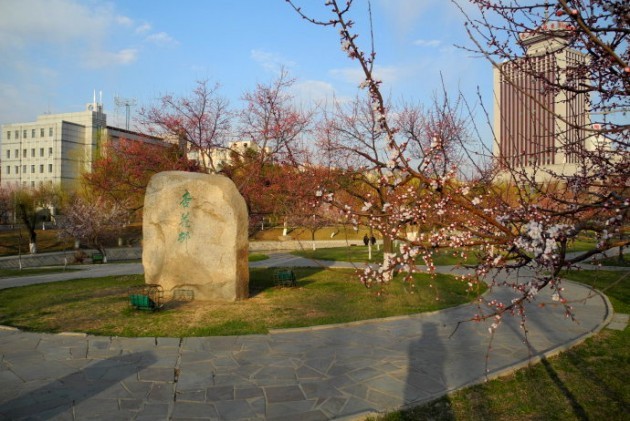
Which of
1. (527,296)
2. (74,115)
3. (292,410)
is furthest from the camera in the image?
(74,115)

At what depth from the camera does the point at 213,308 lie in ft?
34.9

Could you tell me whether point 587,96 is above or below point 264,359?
above

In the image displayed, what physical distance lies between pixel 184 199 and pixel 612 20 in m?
10.2

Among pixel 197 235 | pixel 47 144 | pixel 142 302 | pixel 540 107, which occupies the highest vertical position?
pixel 47 144

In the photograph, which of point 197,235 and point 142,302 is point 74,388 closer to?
point 142,302

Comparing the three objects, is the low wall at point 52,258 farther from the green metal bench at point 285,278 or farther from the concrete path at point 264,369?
the concrete path at point 264,369

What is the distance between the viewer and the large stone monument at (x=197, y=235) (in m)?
11.4

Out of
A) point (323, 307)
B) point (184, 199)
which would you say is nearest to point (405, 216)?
point (323, 307)

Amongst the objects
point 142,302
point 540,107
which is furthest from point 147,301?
point 540,107

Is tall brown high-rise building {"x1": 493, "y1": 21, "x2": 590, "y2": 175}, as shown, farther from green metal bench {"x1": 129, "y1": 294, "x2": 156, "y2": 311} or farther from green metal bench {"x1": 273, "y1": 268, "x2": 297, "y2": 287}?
green metal bench {"x1": 273, "y1": 268, "x2": 297, "y2": 287}

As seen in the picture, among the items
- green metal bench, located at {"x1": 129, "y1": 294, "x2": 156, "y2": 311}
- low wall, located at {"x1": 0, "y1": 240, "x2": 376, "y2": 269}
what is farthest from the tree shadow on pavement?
low wall, located at {"x1": 0, "y1": 240, "x2": 376, "y2": 269}

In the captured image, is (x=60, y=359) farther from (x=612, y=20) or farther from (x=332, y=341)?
(x=612, y=20)

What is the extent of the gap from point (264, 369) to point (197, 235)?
5.71m

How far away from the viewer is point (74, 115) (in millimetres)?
77062
